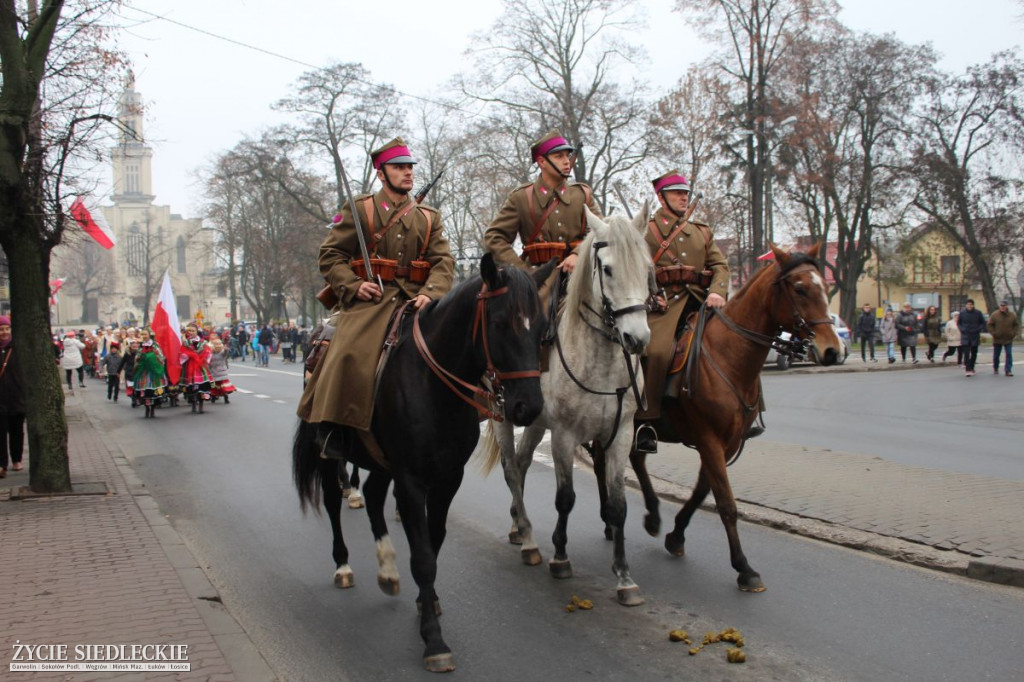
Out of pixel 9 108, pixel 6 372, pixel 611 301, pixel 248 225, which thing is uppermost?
pixel 248 225

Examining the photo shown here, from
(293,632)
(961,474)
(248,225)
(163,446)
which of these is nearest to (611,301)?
(293,632)

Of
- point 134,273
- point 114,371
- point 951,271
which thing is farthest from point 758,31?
A: point 134,273

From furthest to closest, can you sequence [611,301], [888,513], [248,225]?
[248,225], [888,513], [611,301]

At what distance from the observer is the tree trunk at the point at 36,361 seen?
30.9ft

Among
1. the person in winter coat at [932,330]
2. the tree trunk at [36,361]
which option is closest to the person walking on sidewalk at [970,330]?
the person in winter coat at [932,330]

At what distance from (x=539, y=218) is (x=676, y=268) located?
1.20 meters

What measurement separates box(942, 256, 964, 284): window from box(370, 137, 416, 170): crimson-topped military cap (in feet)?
259

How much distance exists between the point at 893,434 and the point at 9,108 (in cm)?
1200

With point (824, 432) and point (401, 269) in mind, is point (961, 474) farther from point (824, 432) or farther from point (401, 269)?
point (401, 269)

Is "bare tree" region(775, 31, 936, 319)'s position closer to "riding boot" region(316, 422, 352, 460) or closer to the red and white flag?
the red and white flag

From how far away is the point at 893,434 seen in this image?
1333 centimetres

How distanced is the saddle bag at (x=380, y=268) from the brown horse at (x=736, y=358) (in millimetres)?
2310

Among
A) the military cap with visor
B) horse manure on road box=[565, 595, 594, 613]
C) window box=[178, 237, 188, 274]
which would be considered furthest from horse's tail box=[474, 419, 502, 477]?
window box=[178, 237, 188, 274]

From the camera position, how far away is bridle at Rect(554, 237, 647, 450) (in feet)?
18.6
